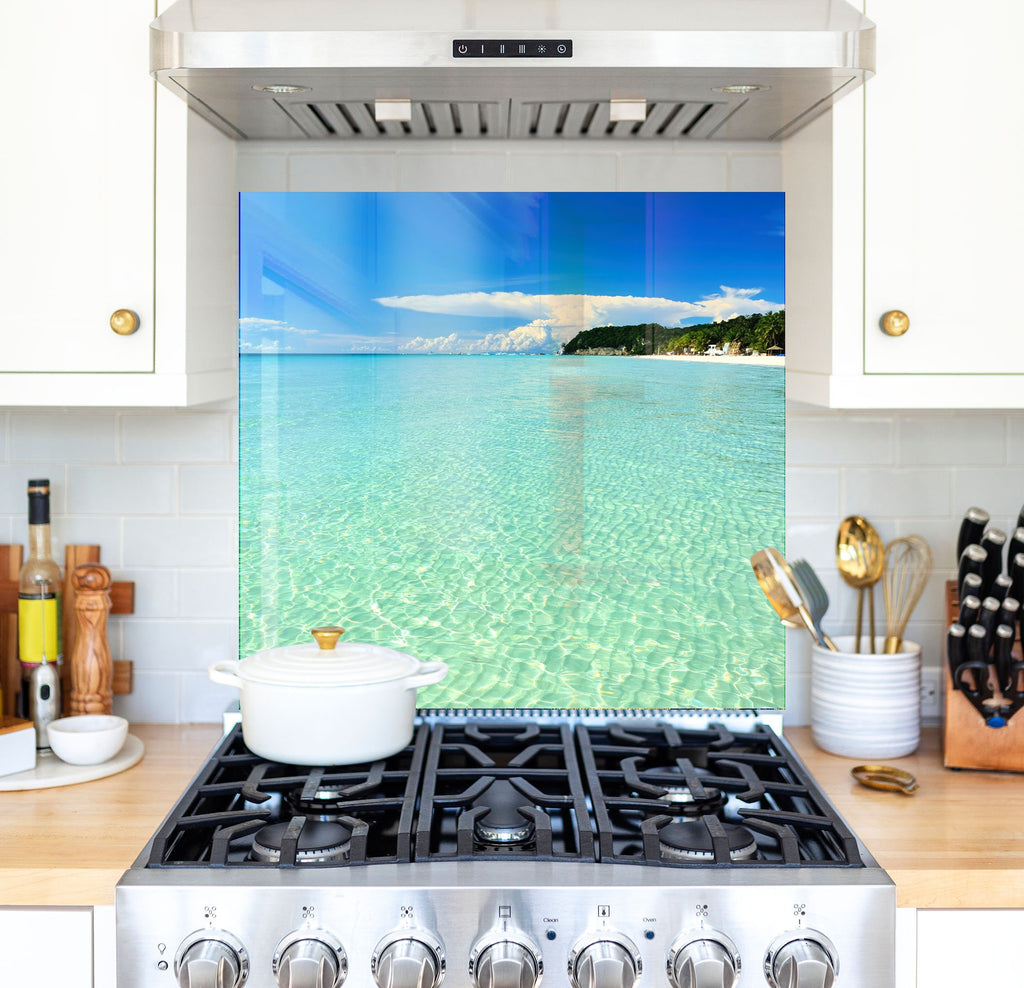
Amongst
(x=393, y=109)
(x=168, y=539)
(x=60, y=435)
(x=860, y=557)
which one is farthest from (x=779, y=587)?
(x=60, y=435)

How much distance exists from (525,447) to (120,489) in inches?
31.8

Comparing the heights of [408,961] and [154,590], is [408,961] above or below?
below

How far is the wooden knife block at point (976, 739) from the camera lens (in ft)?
6.44

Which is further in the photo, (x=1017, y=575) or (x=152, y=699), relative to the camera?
(x=152, y=699)

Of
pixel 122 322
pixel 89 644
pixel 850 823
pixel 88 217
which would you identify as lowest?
pixel 850 823

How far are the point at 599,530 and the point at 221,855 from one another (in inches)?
40.1

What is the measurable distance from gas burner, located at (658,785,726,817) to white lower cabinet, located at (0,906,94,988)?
839 millimetres

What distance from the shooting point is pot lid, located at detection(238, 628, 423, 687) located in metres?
1.82

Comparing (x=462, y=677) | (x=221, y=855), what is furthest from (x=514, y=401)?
(x=221, y=855)

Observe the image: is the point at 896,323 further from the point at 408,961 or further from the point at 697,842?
the point at 408,961

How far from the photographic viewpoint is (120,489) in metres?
2.26

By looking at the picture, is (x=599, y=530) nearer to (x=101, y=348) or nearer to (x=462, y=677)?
(x=462, y=677)

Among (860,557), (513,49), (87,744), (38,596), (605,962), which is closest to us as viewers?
(605,962)

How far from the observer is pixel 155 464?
2.26m
